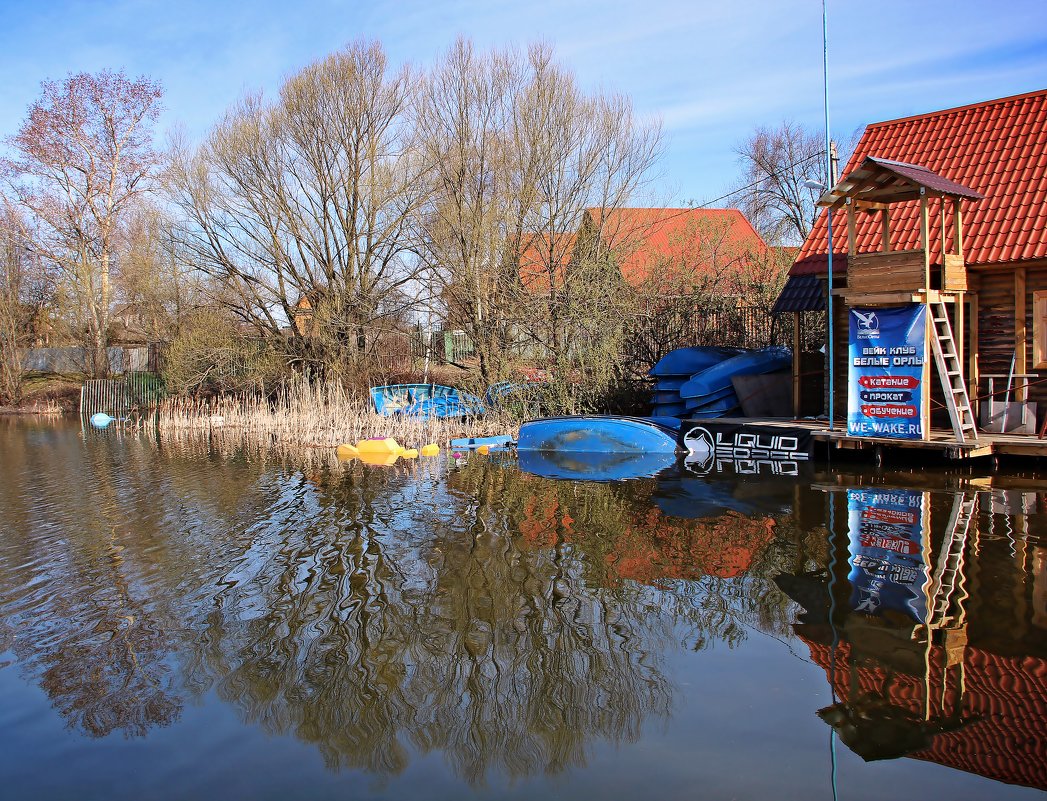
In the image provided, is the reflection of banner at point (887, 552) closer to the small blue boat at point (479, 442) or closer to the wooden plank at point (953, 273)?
the wooden plank at point (953, 273)

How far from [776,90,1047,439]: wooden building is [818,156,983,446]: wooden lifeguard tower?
2cm

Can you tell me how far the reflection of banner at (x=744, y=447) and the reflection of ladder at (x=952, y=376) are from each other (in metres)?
2.15

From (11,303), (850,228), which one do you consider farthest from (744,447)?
(11,303)

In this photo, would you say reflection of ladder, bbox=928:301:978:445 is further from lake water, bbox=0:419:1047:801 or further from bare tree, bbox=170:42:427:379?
bare tree, bbox=170:42:427:379

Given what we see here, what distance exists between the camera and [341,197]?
23.8m

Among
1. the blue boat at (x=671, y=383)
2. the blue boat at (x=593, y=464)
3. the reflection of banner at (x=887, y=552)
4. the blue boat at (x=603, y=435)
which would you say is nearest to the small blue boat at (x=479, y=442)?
the blue boat at (x=593, y=464)

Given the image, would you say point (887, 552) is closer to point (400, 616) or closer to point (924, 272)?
point (400, 616)

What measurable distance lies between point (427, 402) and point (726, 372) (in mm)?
7507

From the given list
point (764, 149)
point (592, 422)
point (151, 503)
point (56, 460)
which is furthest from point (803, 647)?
point (764, 149)

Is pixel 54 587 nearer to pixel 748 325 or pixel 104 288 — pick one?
pixel 748 325

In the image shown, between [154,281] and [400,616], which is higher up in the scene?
[154,281]

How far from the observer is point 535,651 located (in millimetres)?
5578

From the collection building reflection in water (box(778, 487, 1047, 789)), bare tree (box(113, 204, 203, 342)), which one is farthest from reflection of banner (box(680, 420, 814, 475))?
bare tree (box(113, 204, 203, 342))

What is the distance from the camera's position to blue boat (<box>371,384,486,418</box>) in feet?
64.6
